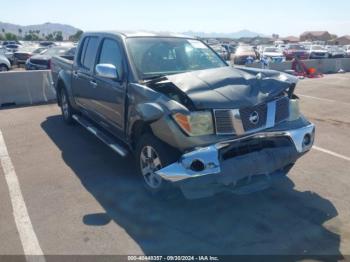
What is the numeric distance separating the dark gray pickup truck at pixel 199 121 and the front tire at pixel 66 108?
2.59 meters

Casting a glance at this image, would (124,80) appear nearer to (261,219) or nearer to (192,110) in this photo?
(192,110)

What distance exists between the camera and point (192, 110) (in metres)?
3.83

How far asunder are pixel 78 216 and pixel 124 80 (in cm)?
179

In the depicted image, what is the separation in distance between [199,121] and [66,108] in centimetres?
480

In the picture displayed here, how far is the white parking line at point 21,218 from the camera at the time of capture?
348 cm

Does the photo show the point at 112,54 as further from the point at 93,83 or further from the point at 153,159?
the point at 153,159

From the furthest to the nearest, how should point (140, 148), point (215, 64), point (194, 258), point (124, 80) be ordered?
point (215, 64)
point (124, 80)
point (140, 148)
point (194, 258)

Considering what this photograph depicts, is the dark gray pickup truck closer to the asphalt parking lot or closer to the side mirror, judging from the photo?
the side mirror

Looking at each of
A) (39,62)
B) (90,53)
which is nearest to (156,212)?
(90,53)

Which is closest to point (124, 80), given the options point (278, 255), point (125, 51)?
point (125, 51)

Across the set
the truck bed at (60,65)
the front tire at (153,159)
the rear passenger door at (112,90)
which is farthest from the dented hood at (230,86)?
the truck bed at (60,65)

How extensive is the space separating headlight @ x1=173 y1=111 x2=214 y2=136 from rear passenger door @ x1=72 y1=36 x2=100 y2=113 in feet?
8.17

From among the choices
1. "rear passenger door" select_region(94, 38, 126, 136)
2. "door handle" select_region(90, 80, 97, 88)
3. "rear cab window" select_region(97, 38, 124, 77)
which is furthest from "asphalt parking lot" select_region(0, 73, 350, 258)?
"rear cab window" select_region(97, 38, 124, 77)

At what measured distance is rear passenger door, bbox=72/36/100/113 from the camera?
603 centimetres
